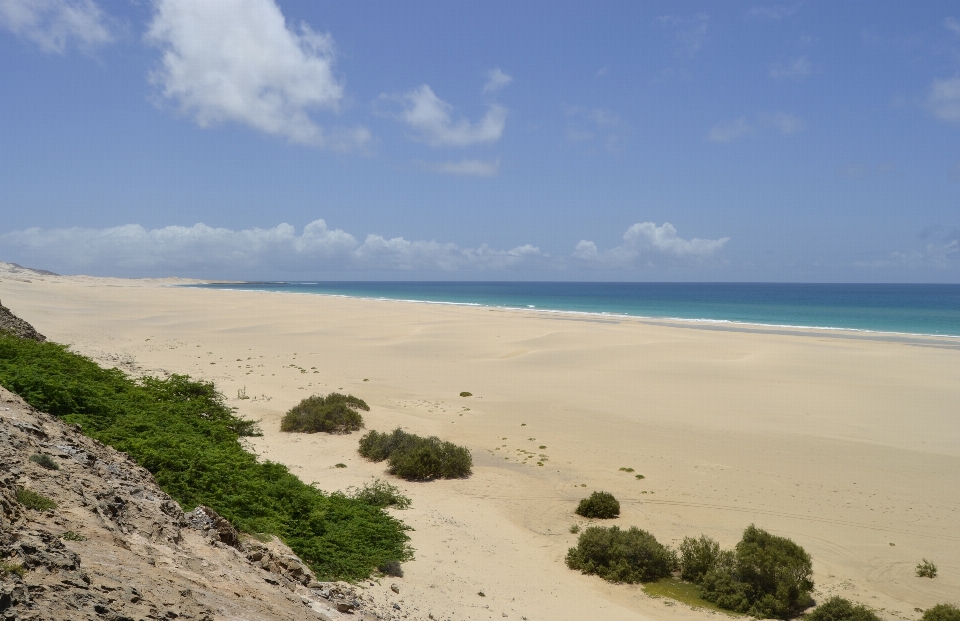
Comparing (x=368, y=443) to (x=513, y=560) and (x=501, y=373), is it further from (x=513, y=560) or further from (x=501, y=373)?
(x=501, y=373)

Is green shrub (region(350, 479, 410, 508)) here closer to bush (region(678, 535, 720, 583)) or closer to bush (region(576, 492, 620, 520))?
bush (region(576, 492, 620, 520))

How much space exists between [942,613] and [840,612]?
4.19 feet

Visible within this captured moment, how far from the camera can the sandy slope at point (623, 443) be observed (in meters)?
10.1

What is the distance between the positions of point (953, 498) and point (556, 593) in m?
10.4

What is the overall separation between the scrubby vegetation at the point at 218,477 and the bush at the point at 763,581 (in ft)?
15.8

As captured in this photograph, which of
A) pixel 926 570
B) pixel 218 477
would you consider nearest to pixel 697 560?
pixel 926 570

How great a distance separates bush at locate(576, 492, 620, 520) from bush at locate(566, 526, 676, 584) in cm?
198

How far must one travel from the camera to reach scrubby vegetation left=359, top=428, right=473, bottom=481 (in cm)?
1454

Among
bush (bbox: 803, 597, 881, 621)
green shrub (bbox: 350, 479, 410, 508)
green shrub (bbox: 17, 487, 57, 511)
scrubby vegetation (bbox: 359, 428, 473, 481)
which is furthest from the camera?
scrubby vegetation (bbox: 359, 428, 473, 481)

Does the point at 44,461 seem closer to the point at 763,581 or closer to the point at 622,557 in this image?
the point at 622,557

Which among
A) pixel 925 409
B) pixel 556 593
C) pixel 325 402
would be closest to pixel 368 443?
pixel 325 402

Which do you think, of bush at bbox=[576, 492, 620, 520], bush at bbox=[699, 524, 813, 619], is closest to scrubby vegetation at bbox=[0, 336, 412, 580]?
bush at bbox=[576, 492, 620, 520]

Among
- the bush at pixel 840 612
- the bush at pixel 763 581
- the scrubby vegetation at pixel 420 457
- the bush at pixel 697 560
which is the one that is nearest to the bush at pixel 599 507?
the bush at pixel 697 560

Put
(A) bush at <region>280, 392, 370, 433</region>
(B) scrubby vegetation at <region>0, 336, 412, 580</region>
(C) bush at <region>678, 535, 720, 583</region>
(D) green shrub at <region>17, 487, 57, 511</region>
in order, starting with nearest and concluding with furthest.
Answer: (D) green shrub at <region>17, 487, 57, 511</region> → (B) scrubby vegetation at <region>0, 336, 412, 580</region> → (C) bush at <region>678, 535, 720, 583</region> → (A) bush at <region>280, 392, 370, 433</region>
